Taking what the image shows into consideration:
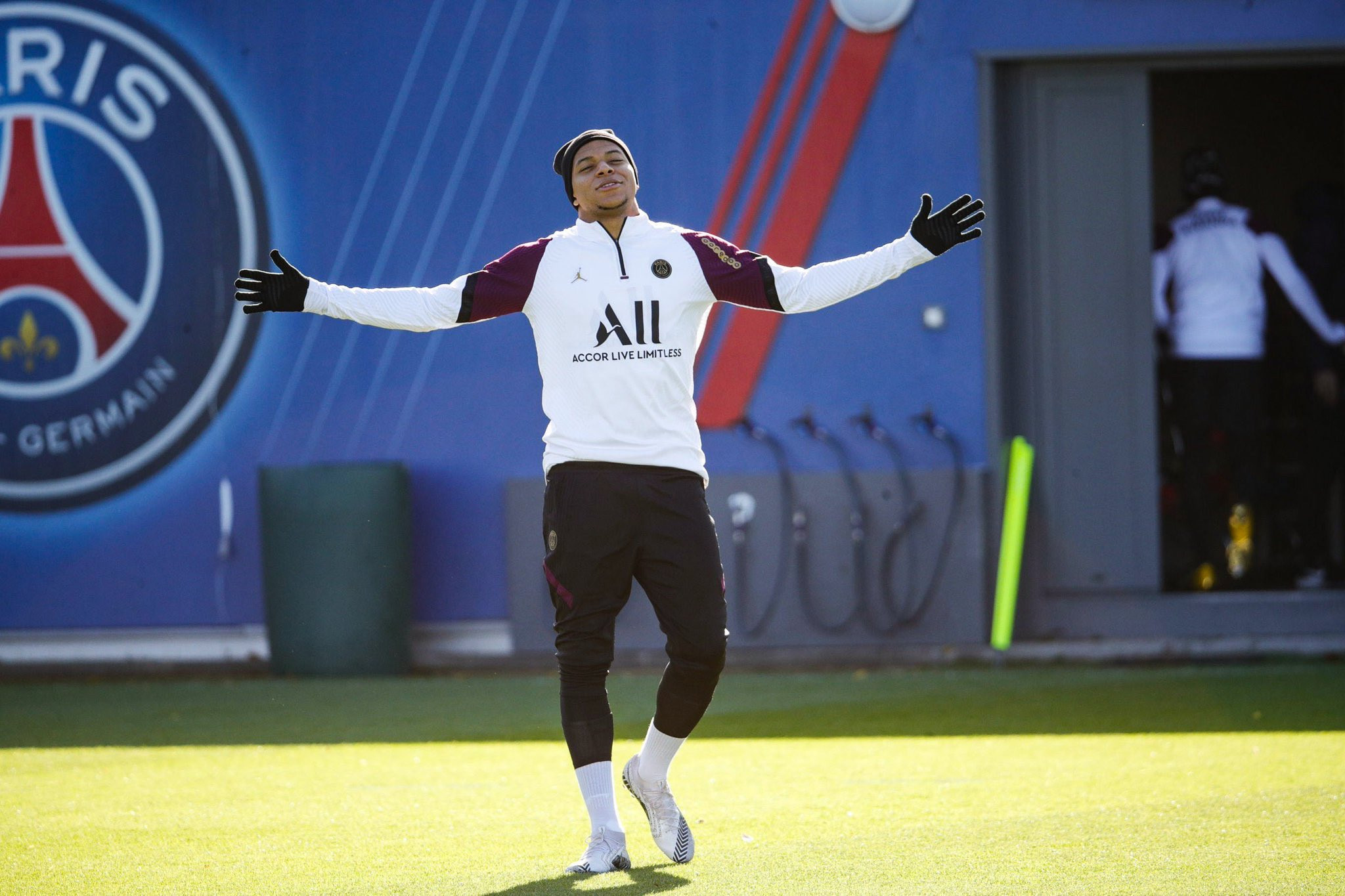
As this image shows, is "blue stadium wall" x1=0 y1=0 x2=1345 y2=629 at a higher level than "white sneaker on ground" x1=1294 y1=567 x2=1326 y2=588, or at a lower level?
higher

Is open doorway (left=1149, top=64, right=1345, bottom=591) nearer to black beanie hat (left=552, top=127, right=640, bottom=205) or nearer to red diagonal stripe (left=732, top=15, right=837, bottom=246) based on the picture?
red diagonal stripe (left=732, top=15, right=837, bottom=246)

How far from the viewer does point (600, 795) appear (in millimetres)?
4211

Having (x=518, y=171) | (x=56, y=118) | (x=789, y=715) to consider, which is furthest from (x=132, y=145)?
(x=789, y=715)

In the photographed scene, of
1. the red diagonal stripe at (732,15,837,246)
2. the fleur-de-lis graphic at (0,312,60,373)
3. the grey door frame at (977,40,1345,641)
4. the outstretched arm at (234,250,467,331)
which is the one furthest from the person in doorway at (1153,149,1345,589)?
the fleur-de-lis graphic at (0,312,60,373)

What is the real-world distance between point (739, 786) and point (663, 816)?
1.09m

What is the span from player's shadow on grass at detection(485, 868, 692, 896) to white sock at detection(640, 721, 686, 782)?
0.86 feet

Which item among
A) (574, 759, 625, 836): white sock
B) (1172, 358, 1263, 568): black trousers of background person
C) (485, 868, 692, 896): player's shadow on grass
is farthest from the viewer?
(1172, 358, 1263, 568): black trousers of background person

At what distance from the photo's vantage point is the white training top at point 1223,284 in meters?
8.80

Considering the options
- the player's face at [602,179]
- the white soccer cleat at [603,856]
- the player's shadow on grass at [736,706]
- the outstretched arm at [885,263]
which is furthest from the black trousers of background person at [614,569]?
the player's shadow on grass at [736,706]

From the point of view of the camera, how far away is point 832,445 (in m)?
8.37

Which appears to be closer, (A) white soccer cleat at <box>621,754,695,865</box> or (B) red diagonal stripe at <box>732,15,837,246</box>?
(A) white soccer cleat at <box>621,754,695,865</box>

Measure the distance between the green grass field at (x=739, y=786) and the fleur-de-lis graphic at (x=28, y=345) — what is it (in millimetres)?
1838

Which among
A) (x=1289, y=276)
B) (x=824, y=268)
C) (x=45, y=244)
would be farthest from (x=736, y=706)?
(x=45, y=244)

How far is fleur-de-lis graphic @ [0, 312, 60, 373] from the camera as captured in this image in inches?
344
